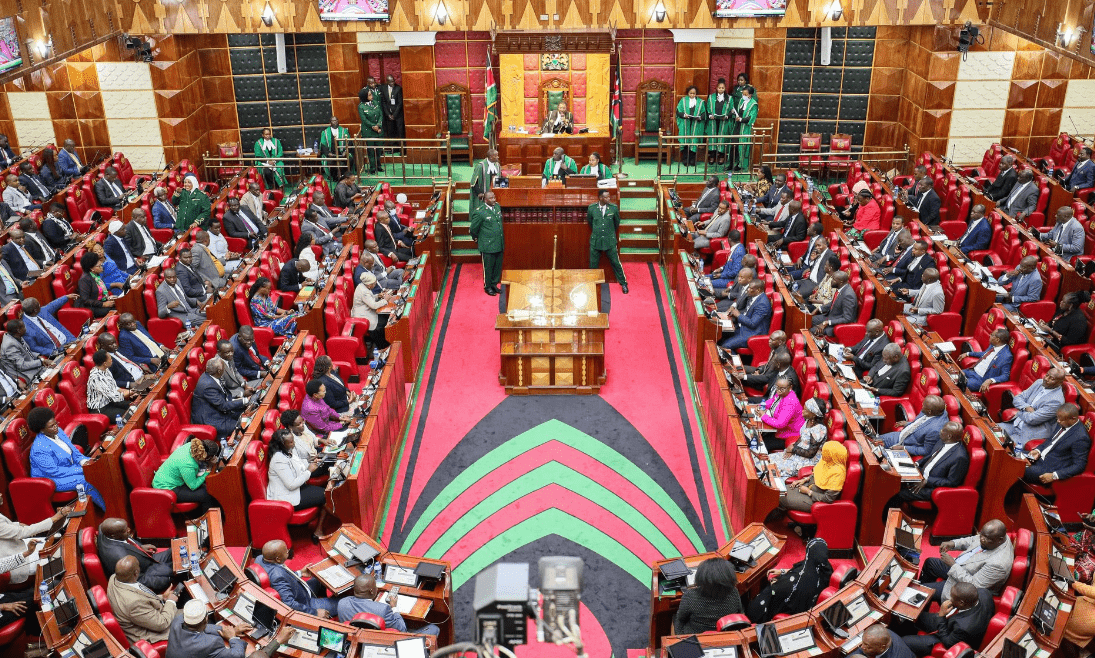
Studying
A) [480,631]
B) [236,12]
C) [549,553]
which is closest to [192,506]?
[549,553]

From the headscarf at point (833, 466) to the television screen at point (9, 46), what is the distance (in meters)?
10.5

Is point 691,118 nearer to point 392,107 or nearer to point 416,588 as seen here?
point 392,107

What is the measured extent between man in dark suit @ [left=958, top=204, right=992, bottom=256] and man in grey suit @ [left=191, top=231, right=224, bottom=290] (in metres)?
9.29

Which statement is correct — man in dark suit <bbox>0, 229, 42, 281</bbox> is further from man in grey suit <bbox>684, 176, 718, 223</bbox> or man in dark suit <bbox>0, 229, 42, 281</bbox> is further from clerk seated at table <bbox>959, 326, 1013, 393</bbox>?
clerk seated at table <bbox>959, 326, 1013, 393</bbox>

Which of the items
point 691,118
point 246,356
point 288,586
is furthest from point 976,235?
point 288,586

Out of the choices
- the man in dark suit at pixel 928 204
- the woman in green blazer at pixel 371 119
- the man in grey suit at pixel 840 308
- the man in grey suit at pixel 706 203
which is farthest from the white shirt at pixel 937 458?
the woman in green blazer at pixel 371 119

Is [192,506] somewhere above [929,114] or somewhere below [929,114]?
below

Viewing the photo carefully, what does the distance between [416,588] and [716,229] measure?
797 cm

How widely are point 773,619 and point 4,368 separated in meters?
7.48

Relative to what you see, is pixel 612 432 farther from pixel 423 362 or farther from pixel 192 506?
pixel 192 506

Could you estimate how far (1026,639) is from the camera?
19.3ft

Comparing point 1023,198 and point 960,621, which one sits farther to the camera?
point 1023,198

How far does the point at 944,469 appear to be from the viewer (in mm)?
7992

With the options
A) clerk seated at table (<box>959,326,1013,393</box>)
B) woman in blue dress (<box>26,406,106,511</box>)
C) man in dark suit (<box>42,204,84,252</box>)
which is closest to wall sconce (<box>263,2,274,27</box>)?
man in dark suit (<box>42,204,84,252</box>)
